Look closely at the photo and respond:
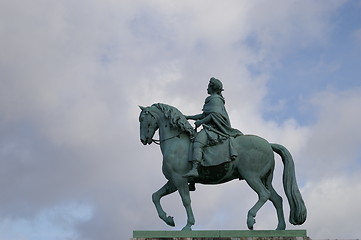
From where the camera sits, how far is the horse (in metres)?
16.3

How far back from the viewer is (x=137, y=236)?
51.5 ft

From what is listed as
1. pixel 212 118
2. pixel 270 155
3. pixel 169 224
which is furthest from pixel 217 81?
pixel 169 224

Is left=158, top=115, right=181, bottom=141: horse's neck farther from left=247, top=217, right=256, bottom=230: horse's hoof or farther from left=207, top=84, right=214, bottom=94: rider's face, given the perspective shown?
left=247, top=217, right=256, bottom=230: horse's hoof

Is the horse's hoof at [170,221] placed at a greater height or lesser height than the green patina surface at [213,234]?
greater

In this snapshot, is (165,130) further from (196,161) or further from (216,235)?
(216,235)

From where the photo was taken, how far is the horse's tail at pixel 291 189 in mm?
16156

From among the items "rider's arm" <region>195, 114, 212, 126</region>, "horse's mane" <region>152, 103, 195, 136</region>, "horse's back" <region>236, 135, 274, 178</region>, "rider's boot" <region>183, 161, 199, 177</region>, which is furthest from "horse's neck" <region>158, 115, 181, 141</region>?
"horse's back" <region>236, 135, 274, 178</region>

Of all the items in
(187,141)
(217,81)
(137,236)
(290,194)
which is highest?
(217,81)

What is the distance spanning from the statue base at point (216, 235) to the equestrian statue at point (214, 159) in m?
0.30

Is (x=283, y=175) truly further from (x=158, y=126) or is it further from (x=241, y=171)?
(x=158, y=126)

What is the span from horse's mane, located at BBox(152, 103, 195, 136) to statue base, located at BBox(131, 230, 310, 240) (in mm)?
2446

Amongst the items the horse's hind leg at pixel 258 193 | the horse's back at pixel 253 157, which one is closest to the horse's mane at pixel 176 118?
the horse's back at pixel 253 157

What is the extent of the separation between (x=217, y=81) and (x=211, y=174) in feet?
8.09

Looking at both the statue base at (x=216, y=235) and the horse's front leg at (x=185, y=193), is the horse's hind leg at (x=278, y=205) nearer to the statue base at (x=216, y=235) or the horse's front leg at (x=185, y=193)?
the statue base at (x=216, y=235)
